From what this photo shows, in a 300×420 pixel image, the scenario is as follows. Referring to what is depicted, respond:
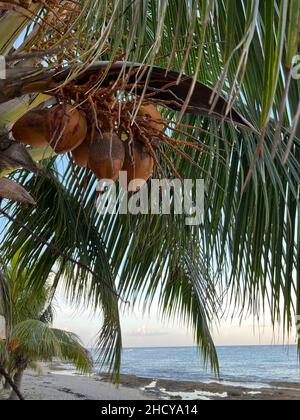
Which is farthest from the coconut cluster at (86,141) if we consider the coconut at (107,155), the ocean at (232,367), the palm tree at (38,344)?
the ocean at (232,367)

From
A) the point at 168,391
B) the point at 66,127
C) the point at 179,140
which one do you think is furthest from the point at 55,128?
the point at 168,391

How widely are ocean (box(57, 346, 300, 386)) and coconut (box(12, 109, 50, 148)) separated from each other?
23.6m

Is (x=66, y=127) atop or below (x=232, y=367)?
atop

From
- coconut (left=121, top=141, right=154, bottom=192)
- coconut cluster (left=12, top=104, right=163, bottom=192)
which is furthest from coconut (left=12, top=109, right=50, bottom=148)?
coconut (left=121, top=141, right=154, bottom=192)

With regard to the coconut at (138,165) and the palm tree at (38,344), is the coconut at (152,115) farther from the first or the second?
the palm tree at (38,344)

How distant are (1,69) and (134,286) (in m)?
1.67

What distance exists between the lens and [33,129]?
3.38 ft

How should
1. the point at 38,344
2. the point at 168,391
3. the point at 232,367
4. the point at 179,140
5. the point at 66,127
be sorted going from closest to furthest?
the point at 66,127 < the point at 179,140 < the point at 38,344 < the point at 168,391 < the point at 232,367

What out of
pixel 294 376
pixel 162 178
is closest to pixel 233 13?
pixel 162 178

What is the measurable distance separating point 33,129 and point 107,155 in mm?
164

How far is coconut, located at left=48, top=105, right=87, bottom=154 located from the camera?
98 cm

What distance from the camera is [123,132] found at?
42.4 inches

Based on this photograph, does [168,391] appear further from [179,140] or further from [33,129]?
[33,129]

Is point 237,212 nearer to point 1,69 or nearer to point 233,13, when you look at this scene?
point 1,69
